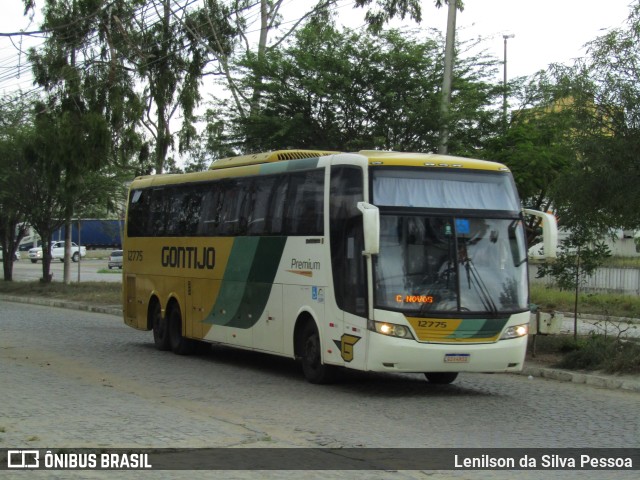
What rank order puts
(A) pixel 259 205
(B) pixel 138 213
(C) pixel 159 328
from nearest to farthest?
(A) pixel 259 205 < (C) pixel 159 328 < (B) pixel 138 213

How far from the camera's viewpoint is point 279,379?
15.0 m

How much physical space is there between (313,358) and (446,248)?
9.15 feet

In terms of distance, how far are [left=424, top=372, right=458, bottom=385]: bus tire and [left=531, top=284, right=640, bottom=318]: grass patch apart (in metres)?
13.9

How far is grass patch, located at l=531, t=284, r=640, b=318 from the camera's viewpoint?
28859 millimetres

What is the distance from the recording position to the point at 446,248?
1298 centimetres

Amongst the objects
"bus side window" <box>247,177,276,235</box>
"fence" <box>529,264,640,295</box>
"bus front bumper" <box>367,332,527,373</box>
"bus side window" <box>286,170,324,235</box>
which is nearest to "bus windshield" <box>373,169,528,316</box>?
"bus front bumper" <box>367,332,527,373</box>

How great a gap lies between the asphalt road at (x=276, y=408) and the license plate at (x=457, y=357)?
55 cm

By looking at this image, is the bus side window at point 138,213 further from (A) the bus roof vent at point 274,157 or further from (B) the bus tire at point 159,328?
(A) the bus roof vent at point 274,157

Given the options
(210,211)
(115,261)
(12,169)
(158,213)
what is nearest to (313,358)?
Result: (210,211)

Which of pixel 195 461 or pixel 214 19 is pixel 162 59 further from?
pixel 195 461

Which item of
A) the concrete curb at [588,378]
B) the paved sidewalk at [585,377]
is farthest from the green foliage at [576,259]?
the concrete curb at [588,378]

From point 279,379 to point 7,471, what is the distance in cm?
765

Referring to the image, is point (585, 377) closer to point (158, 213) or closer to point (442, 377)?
point (442, 377)

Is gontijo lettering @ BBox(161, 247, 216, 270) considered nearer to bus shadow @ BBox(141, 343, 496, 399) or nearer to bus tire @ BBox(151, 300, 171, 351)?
bus tire @ BBox(151, 300, 171, 351)
